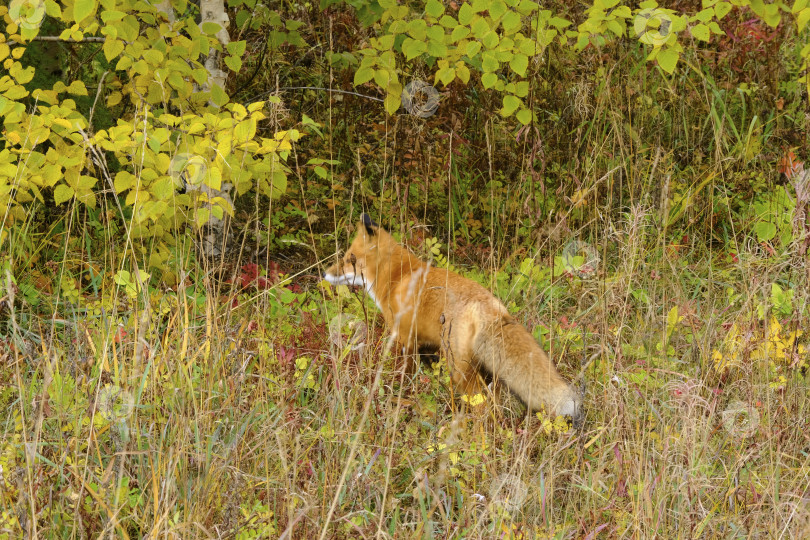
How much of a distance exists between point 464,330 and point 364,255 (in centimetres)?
117

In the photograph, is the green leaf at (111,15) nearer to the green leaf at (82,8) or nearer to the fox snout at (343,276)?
the green leaf at (82,8)

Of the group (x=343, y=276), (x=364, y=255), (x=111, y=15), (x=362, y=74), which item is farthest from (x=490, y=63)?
(x=111, y=15)

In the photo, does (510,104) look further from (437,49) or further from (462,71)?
(437,49)

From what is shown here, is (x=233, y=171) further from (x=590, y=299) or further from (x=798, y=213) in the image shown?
(x=798, y=213)

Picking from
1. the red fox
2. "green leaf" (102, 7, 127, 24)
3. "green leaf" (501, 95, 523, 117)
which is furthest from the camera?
"green leaf" (501, 95, 523, 117)

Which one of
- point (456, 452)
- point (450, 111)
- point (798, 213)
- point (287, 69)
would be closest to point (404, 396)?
point (456, 452)

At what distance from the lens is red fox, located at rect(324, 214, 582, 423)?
304cm

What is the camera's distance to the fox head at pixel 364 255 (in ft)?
14.3

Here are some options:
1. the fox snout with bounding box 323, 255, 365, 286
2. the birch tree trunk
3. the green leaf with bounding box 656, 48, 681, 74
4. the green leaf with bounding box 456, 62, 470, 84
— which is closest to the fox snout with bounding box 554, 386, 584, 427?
the fox snout with bounding box 323, 255, 365, 286

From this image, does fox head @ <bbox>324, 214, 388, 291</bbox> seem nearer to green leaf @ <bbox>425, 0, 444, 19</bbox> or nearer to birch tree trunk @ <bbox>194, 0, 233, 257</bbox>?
birch tree trunk @ <bbox>194, 0, 233, 257</bbox>

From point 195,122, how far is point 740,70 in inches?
191

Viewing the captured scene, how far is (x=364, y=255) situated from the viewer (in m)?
4.59

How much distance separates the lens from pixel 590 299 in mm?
4438

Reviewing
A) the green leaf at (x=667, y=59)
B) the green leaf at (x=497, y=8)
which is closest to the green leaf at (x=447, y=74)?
the green leaf at (x=497, y=8)
